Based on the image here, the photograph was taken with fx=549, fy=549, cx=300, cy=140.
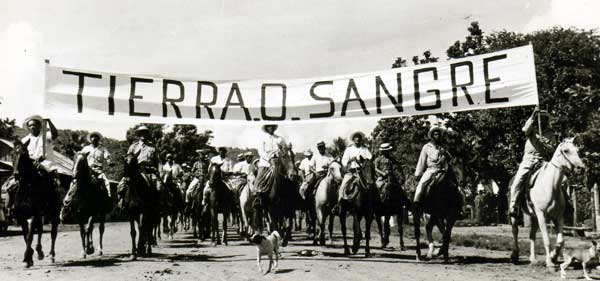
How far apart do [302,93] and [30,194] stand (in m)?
6.32

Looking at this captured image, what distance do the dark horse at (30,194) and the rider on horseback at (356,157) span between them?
22.2 ft

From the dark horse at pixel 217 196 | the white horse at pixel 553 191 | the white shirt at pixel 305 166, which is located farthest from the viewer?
the white shirt at pixel 305 166

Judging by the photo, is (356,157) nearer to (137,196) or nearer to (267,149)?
(267,149)

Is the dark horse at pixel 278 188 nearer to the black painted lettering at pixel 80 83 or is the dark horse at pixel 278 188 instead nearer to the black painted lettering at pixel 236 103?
the black painted lettering at pixel 236 103

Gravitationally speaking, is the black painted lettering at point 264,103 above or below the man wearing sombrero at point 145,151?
above

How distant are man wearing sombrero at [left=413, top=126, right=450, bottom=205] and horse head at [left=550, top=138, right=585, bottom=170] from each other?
96.7 inches

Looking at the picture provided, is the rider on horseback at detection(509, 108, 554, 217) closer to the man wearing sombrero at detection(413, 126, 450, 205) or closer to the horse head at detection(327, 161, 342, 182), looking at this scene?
the man wearing sombrero at detection(413, 126, 450, 205)

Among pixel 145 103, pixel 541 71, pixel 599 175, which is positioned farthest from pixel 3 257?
pixel 541 71

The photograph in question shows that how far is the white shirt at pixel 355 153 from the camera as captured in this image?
1352cm

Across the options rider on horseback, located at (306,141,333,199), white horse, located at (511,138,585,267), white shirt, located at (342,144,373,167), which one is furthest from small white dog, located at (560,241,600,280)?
rider on horseback, located at (306,141,333,199)

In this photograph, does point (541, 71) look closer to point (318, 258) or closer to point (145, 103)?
point (318, 258)

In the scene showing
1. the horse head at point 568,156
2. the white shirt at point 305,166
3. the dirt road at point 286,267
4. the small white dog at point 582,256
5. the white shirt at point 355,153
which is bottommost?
the dirt road at point 286,267

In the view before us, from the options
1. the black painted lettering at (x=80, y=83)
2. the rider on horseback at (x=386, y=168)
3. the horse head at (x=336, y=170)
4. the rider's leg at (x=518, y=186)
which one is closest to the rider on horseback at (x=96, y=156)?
the black painted lettering at (x=80, y=83)

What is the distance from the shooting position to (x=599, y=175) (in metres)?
17.2
